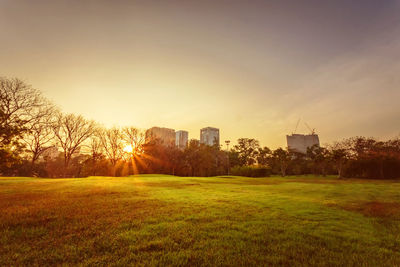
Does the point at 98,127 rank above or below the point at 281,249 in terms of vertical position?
above

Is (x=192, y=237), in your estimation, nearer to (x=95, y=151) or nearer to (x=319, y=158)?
(x=95, y=151)

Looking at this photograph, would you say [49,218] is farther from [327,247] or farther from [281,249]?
[327,247]

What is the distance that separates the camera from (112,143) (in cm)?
4778

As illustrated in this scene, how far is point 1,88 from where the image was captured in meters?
23.7

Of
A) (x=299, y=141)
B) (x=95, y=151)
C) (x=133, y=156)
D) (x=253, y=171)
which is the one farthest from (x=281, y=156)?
(x=299, y=141)

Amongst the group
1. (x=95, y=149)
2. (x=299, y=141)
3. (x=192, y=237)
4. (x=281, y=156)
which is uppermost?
(x=299, y=141)

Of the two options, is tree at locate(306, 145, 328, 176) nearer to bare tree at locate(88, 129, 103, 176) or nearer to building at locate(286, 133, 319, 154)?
building at locate(286, 133, 319, 154)

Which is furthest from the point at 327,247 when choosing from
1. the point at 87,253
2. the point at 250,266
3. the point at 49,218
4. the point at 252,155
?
the point at 252,155

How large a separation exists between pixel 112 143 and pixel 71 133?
9041mm

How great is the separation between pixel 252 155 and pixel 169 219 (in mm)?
71858

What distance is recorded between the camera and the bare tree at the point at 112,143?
155 feet

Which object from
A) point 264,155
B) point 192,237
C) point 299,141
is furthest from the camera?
point 299,141

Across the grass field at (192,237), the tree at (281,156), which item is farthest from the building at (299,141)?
the grass field at (192,237)

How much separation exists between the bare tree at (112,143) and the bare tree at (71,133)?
12.3 ft
